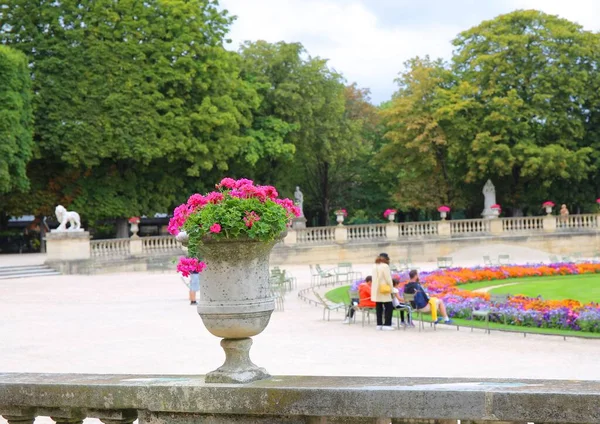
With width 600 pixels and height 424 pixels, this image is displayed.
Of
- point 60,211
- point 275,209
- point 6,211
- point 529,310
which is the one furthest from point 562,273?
point 6,211

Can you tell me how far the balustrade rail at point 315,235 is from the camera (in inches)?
1626

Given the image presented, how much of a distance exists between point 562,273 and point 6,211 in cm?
2875

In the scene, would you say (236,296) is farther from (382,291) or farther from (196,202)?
(382,291)

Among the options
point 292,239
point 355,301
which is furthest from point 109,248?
point 355,301

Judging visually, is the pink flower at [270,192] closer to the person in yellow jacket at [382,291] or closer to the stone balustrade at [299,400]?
the stone balustrade at [299,400]

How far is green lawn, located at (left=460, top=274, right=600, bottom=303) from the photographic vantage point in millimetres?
21859

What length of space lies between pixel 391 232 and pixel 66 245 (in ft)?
50.5

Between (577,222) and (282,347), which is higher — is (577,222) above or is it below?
above

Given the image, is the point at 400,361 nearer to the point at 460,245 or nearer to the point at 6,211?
the point at 460,245

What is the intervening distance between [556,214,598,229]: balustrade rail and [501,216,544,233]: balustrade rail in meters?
1.00

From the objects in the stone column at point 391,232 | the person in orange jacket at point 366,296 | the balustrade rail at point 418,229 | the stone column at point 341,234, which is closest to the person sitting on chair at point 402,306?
the person in orange jacket at point 366,296

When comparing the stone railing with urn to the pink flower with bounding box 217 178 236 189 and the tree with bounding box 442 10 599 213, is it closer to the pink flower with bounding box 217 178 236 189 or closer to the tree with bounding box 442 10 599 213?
the tree with bounding box 442 10 599 213

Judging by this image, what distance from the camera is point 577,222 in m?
43.9

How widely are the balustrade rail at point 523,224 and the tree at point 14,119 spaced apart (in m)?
23.0
